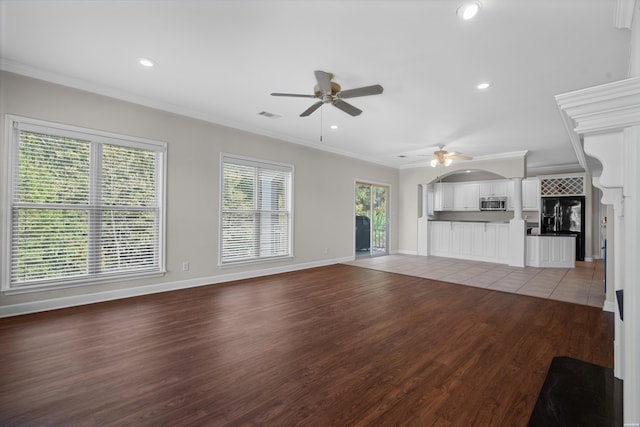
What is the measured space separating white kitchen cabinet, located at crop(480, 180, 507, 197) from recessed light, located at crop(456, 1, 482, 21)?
7508 millimetres

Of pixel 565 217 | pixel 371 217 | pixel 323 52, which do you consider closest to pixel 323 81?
pixel 323 52

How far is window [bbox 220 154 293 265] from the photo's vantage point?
16.7ft

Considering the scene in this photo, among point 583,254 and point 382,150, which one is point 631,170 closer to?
point 382,150

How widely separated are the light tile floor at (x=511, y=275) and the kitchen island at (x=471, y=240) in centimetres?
37

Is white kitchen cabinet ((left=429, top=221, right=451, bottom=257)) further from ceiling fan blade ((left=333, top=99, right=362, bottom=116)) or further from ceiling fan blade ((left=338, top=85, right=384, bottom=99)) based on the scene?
ceiling fan blade ((left=338, top=85, right=384, bottom=99))

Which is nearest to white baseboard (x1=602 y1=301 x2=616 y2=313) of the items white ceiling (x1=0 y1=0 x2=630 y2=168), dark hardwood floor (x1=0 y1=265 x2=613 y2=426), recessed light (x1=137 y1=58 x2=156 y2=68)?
dark hardwood floor (x1=0 y1=265 x2=613 y2=426)

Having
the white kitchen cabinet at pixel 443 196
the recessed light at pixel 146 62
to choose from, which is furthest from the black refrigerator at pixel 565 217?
the recessed light at pixel 146 62

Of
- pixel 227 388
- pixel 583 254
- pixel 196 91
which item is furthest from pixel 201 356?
pixel 583 254

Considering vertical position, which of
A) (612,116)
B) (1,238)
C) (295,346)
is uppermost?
(612,116)

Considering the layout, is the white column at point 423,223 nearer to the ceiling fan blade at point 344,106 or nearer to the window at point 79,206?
the ceiling fan blade at point 344,106

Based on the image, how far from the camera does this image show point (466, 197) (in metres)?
9.05

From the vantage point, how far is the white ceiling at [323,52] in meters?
2.28

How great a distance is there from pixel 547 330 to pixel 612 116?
280cm

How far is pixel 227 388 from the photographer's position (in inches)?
77.9
